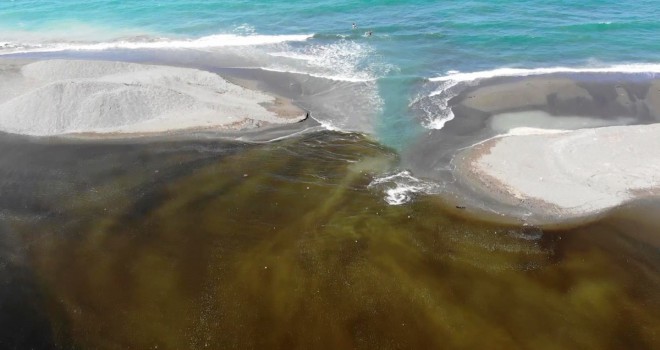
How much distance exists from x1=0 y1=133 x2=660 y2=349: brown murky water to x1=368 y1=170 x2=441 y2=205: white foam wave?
0.67 metres

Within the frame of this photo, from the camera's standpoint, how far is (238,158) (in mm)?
28797

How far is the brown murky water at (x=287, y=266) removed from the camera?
718 inches

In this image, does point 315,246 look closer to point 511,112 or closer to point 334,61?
point 511,112

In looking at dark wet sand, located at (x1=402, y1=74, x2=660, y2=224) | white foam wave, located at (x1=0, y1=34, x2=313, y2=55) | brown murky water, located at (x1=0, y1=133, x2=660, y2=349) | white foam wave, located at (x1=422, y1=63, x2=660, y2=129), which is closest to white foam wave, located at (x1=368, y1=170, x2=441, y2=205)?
brown murky water, located at (x1=0, y1=133, x2=660, y2=349)

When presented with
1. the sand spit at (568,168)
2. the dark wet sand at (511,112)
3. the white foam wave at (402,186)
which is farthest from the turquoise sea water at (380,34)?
the sand spit at (568,168)

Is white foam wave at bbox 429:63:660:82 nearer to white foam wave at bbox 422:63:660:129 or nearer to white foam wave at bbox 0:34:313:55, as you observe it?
white foam wave at bbox 422:63:660:129

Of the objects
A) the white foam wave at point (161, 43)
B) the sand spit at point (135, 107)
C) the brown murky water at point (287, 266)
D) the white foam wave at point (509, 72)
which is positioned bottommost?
the brown murky water at point (287, 266)

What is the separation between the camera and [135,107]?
3284cm

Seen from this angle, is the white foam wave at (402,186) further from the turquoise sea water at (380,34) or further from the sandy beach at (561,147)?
the turquoise sea water at (380,34)

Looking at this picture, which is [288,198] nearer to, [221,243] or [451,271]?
[221,243]

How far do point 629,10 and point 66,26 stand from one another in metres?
71.9

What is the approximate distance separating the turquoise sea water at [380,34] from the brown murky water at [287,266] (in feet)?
32.9

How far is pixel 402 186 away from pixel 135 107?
2129 cm

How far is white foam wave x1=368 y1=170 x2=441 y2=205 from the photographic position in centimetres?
2545
